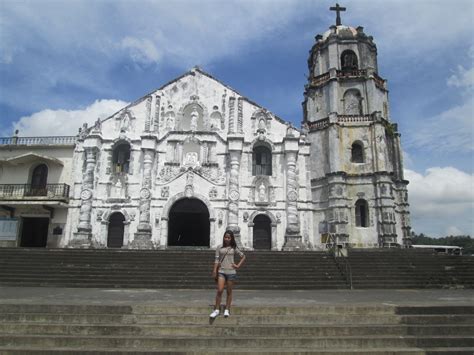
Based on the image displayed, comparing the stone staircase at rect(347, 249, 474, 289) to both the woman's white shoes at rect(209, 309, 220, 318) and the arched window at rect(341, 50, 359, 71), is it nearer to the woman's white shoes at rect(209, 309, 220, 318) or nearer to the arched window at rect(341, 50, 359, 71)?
the woman's white shoes at rect(209, 309, 220, 318)

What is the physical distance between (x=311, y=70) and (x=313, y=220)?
1295 centimetres

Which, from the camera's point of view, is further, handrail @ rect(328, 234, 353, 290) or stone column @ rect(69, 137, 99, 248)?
stone column @ rect(69, 137, 99, 248)

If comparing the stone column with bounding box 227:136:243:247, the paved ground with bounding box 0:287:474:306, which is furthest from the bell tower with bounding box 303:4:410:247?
the paved ground with bounding box 0:287:474:306

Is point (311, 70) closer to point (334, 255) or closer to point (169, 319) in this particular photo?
point (334, 255)

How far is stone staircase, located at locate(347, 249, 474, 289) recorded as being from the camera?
604 inches

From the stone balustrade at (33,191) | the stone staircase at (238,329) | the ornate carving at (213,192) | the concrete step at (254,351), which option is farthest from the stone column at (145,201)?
the concrete step at (254,351)

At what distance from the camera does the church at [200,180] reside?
23.1 metres

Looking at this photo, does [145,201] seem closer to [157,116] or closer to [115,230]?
[115,230]

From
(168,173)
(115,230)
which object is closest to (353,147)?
(168,173)

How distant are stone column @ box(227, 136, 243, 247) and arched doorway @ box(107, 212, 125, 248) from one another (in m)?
6.80

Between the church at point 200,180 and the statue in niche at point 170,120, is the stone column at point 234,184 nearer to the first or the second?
the church at point 200,180

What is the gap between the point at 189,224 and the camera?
25.0 m

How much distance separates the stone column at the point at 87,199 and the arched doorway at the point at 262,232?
33.2 ft

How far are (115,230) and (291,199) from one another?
11.3 m
